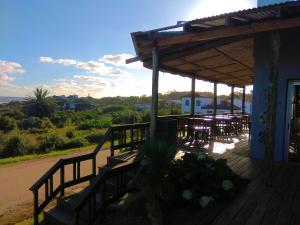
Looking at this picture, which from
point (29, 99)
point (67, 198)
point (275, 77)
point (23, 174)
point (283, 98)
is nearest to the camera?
point (275, 77)

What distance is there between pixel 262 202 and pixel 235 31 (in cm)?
Result: 289

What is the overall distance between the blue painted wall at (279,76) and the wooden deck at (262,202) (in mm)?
836

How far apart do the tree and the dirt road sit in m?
33.7

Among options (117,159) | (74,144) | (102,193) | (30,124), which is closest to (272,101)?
(102,193)

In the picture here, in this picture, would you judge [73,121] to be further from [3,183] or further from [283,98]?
[283,98]

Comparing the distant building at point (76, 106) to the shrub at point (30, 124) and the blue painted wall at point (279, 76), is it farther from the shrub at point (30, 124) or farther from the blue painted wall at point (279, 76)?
the blue painted wall at point (279, 76)

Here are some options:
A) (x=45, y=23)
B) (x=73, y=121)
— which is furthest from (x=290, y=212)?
(x=73, y=121)

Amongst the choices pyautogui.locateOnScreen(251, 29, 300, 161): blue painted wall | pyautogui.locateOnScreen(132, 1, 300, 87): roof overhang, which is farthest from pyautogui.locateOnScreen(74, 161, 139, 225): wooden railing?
pyautogui.locateOnScreen(251, 29, 300, 161): blue painted wall

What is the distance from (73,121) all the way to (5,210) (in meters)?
37.2

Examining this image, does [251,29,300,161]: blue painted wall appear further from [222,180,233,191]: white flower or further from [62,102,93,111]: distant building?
[62,102,93,111]: distant building

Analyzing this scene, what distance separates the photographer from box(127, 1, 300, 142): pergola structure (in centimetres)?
418

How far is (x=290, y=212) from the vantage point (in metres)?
3.52

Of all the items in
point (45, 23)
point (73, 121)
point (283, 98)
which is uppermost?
point (45, 23)

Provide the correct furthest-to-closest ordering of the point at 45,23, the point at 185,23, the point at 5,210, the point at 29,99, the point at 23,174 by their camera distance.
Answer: the point at 29,99
the point at 45,23
the point at 23,174
the point at 5,210
the point at 185,23
